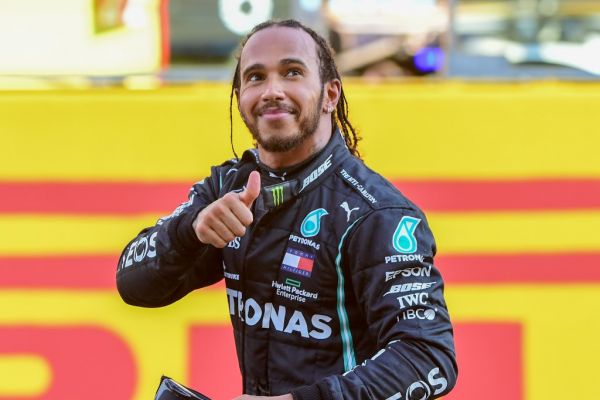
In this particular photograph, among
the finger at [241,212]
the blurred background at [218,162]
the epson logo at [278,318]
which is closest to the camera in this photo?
the finger at [241,212]

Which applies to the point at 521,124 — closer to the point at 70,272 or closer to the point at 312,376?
the point at 70,272

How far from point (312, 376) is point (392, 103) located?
1.85 metres

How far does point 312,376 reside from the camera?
6.25ft

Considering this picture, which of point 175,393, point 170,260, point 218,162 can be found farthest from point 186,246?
point 218,162

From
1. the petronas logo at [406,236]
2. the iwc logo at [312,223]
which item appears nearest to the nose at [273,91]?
the iwc logo at [312,223]

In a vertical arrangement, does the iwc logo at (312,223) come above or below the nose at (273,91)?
below

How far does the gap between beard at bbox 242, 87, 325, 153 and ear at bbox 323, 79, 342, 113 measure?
70 mm

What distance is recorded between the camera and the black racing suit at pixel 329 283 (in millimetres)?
1795

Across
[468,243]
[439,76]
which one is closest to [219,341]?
[468,243]

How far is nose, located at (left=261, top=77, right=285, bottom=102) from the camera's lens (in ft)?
6.38

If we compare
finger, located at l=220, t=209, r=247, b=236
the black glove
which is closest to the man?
finger, located at l=220, t=209, r=247, b=236

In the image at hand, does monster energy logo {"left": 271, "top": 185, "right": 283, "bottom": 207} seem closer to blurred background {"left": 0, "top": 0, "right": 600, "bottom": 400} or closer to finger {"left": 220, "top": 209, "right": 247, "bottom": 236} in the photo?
finger {"left": 220, "top": 209, "right": 247, "bottom": 236}

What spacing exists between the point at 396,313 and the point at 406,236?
152 millimetres

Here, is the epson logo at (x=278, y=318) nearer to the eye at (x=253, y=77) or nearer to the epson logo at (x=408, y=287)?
the epson logo at (x=408, y=287)
